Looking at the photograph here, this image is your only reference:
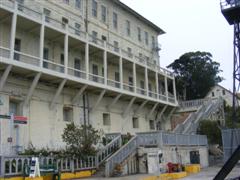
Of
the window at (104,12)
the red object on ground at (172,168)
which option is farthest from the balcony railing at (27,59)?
the window at (104,12)

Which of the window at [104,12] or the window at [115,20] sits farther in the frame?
the window at [115,20]

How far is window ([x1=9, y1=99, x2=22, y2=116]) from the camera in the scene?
82.5ft

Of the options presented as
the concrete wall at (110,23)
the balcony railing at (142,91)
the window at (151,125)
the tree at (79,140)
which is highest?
the concrete wall at (110,23)

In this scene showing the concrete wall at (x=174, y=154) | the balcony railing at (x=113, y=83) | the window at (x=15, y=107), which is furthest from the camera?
the balcony railing at (x=113, y=83)

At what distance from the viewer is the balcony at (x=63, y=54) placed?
24.9 meters

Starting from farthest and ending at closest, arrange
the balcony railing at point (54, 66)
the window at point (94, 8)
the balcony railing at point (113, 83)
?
the window at point (94, 8) → the balcony railing at point (113, 83) → the balcony railing at point (54, 66)

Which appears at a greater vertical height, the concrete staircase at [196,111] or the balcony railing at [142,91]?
the balcony railing at [142,91]

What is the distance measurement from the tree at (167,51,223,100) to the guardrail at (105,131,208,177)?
119 feet

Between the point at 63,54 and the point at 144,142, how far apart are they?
32.5 ft

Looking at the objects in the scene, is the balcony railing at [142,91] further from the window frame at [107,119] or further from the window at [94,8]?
the window at [94,8]

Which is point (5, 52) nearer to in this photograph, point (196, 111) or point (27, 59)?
point (27, 59)

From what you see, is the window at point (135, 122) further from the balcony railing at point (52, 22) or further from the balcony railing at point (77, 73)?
the balcony railing at point (77, 73)

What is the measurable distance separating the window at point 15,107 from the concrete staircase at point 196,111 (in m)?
18.9

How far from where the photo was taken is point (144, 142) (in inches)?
1095
